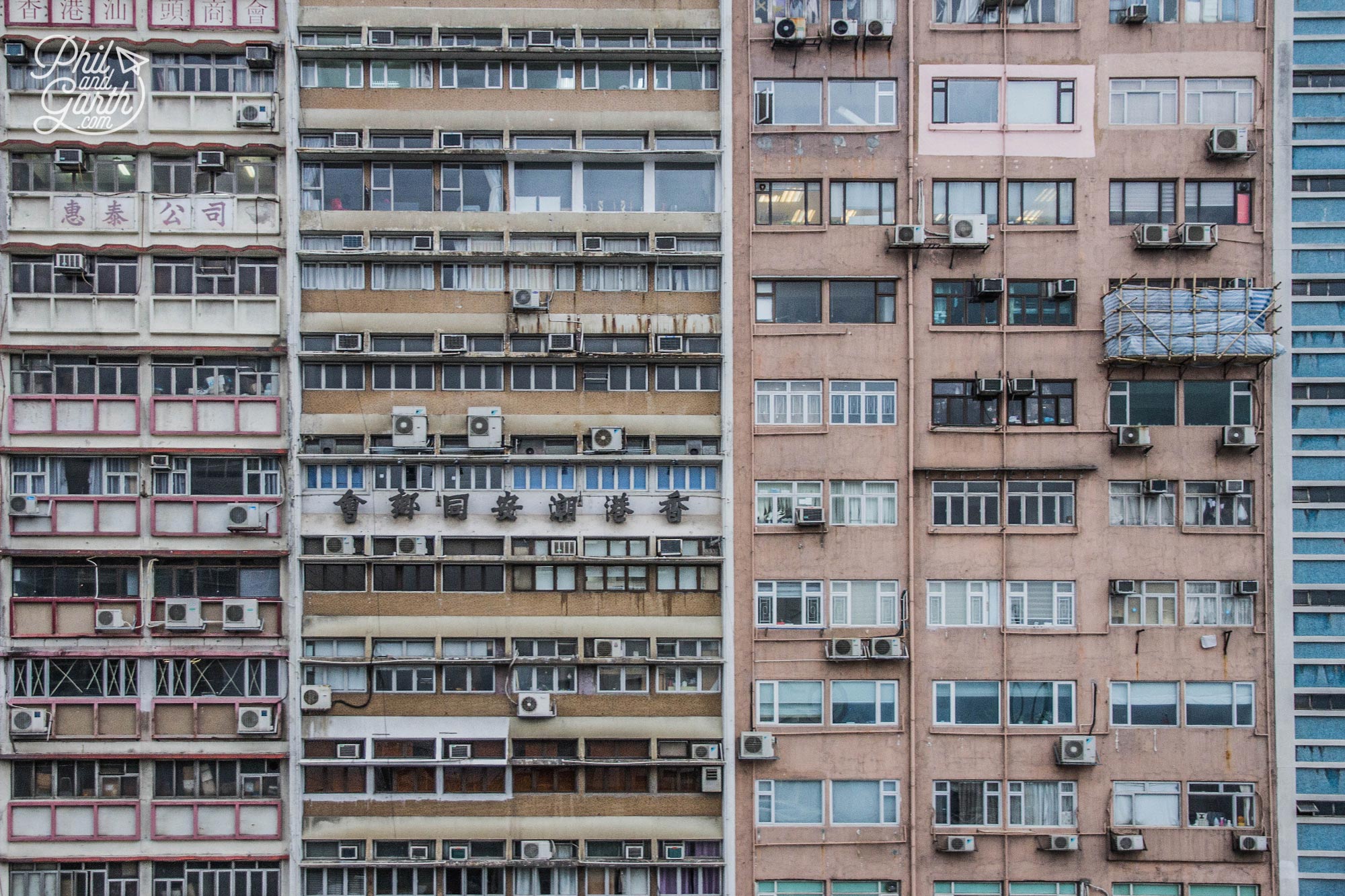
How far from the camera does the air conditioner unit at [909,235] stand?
13445mm

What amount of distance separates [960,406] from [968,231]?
2.97m

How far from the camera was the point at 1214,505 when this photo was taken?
13734mm

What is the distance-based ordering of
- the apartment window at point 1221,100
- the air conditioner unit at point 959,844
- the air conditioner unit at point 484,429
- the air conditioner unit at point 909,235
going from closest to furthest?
the air conditioner unit at point 959,844 → the air conditioner unit at point 909,235 → the air conditioner unit at point 484,429 → the apartment window at point 1221,100

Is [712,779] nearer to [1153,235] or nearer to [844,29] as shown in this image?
[1153,235]

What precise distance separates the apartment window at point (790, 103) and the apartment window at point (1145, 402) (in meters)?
7.05

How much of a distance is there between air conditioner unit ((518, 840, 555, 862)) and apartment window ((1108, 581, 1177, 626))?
34.0 feet

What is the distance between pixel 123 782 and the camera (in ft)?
44.3

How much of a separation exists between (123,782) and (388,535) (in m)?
6.08

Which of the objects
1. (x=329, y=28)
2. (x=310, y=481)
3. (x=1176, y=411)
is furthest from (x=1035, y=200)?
(x=310, y=481)

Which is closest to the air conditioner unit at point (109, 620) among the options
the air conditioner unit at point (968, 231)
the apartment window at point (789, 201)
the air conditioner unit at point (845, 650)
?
the air conditioner unit at point (845, 650)

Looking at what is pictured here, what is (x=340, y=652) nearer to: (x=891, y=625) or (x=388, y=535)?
(x=388, y=535)

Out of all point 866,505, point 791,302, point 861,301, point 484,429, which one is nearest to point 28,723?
point 484,429

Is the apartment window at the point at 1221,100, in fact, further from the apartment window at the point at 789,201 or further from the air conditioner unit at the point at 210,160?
the air conditioner unit at the point at 210,160

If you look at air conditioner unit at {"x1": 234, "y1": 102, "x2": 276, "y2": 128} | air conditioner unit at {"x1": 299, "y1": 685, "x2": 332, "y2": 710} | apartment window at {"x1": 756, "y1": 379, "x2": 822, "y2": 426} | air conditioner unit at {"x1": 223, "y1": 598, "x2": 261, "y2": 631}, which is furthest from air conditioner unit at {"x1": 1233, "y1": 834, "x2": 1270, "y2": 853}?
air conditioner unit at {"x1": 234, "y1": 102, "x2": 276, "y2": 128}
